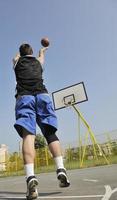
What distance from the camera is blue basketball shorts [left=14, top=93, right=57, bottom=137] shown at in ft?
13.5

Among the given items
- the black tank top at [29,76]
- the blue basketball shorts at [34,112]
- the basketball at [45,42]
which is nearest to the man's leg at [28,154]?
the blue basketball shorts at [34,112]

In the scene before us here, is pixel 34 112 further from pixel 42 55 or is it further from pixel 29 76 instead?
pixel 42 55

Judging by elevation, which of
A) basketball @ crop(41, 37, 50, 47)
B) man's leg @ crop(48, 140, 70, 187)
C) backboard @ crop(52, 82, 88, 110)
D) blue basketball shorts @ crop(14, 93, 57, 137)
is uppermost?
backboard @ crop(52, 82, 88, 110)

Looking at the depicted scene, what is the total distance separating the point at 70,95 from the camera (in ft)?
69.8

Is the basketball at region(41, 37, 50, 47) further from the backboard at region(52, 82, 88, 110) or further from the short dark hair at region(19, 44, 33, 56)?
the backboard at region(52, 82, 88, 110)

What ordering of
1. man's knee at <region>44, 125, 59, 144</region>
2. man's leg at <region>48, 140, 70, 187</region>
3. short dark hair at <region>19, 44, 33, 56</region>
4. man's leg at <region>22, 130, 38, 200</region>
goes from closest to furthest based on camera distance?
1. man's leg at <region>22, 130, 38, 200</region>
2. man's leg at <region>48, 140, 70, 187</region>
3. man's knee at <region>44, 125, 59, 144</region>
4. short dark hair at <region>19, 44, 33, 56</region>

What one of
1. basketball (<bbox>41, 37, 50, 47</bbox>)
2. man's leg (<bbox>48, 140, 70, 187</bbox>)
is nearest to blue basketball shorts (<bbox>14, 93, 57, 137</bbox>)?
man's leg (<bbox>48, 140, 70, 187</bbox>)

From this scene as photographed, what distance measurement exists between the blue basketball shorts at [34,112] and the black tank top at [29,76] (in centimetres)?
10

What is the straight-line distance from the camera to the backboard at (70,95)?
20.5 meters

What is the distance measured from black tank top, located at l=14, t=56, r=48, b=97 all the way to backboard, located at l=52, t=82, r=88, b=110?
15677 millimetres

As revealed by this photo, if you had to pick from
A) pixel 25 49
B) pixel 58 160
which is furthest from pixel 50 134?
pixel 25 49

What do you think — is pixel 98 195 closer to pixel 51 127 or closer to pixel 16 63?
pixel 51 127

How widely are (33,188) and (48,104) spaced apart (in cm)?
108

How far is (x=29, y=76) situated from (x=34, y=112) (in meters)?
0.51
